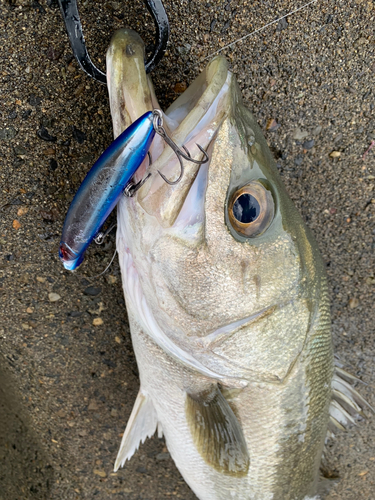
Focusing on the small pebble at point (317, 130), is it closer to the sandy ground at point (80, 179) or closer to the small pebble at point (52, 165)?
the sandy ground at point (80, 179)

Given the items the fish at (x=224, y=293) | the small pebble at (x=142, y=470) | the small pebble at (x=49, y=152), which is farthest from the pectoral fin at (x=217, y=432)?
the small pebble at (x=49, y=152)

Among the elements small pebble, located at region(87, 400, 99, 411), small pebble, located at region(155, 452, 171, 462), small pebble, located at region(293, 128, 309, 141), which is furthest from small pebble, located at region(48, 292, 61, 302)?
small pebble, located at region(293, 128, 309, 141)

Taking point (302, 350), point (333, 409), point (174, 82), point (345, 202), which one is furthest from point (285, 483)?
point (174, 82)

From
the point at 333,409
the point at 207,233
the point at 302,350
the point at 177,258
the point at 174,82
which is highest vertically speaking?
the point at 174,82

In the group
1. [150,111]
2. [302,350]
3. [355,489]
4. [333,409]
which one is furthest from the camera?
[355,489]

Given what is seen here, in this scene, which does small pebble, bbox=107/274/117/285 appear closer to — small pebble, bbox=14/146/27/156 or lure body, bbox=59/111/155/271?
lure body, bbox=59/111/155/271

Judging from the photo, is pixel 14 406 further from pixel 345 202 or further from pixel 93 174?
pixel 345 202
